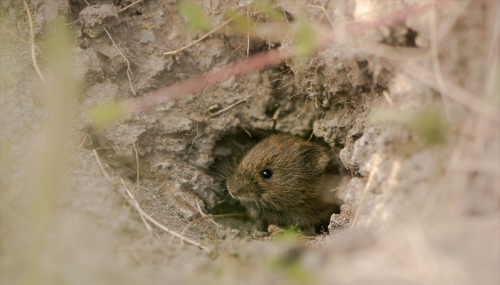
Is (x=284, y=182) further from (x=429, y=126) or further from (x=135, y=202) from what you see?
(x=429, y=126)

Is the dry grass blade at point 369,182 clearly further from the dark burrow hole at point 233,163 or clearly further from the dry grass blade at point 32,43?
the dry grass blade at point 32,43

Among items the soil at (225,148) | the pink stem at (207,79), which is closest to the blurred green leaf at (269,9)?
the soil at (225,148)

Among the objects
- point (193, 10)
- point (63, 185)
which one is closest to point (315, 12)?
point (193, 10)

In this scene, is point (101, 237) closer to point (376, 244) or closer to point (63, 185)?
point (63, 185)

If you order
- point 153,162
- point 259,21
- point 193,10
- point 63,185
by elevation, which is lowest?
point 153,162

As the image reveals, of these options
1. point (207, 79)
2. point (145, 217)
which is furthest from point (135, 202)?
point (207, 79)

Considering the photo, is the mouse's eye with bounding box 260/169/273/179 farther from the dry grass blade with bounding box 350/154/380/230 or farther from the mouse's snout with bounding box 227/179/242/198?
the dry grass blade with bounding box 350/154/380/230
